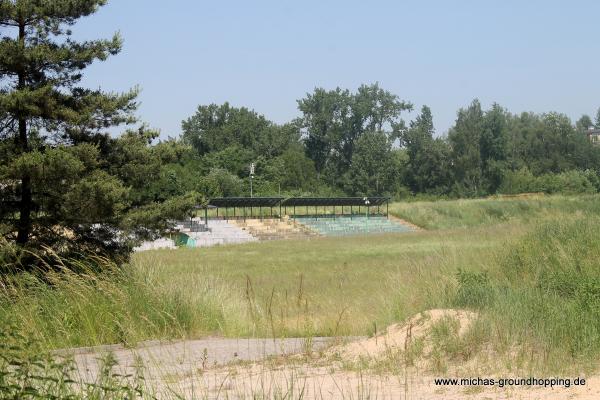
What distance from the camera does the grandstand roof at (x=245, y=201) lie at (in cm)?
6569

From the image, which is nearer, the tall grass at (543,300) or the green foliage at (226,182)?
the tall grass at (543,300)

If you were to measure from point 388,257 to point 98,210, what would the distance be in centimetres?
2945

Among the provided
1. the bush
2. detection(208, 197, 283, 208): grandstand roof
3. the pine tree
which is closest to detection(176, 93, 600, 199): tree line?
the bush

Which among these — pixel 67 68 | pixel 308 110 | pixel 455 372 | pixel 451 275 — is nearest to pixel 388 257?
pixel 67 68

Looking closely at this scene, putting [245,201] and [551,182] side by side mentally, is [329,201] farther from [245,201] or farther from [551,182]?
[551,182]

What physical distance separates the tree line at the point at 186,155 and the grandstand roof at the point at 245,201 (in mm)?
3575

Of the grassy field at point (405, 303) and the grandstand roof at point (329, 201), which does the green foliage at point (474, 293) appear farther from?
the grandstand roof at point (329, 201)

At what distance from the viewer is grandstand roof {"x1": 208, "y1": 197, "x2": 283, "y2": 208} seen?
216 ft

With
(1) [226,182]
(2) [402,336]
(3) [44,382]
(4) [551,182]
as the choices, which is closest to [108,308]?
(2) [402,336]

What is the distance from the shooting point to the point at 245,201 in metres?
68.7

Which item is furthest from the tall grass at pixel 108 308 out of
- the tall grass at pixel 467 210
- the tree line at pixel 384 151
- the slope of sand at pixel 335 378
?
the tree line at pixel 384 151

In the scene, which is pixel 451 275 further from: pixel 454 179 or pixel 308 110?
pixel 308 110

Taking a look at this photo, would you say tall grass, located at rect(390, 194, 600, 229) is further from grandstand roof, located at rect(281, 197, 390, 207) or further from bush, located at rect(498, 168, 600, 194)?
bush, located at rect(498, 168, 600, 194)

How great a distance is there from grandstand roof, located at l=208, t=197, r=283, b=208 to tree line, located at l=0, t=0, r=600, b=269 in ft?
11.7
